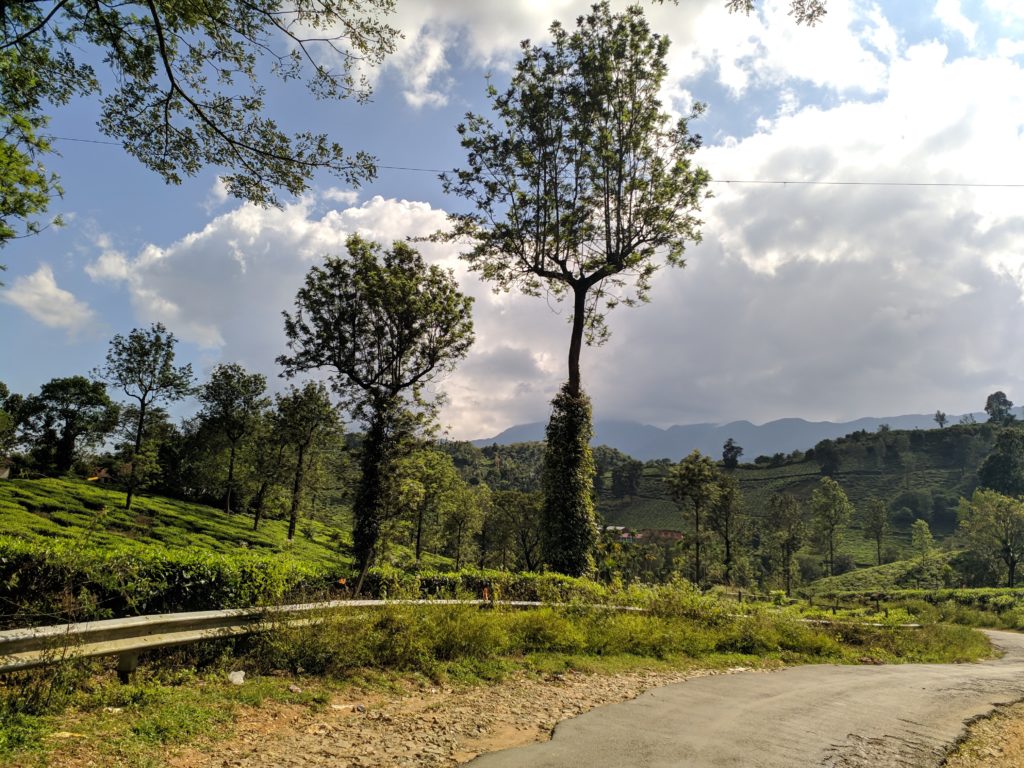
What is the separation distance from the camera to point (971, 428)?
134 meters

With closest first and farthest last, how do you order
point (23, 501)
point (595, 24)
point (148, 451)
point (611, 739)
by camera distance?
point (611, 739), point (595, 24), point (23, 501), point (148, 451)

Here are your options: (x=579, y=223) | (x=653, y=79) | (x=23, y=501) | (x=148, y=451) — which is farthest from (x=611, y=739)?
(x=148, y=451)

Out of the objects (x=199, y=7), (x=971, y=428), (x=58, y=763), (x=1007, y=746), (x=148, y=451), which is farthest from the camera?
(x=971, y=428)

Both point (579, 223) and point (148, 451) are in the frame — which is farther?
point (148, 451)

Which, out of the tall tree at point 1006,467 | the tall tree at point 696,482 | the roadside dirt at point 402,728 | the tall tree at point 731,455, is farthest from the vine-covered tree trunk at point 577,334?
the tall tree at point 731,455

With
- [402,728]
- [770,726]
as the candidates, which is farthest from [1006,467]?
[402,728]

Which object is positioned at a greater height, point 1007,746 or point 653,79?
point 653,79

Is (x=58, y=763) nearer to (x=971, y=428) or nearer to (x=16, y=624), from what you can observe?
(x=16, y=624)

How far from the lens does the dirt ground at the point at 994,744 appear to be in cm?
625

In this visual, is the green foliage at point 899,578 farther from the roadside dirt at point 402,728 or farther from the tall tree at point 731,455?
the tall tree at point 731,455

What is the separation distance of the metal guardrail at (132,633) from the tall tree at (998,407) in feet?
590

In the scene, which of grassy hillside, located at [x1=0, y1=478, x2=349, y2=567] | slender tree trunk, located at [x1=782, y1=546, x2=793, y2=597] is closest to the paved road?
grassy hillside, located at [x1=0, y1=478, x2=349, y2=567]

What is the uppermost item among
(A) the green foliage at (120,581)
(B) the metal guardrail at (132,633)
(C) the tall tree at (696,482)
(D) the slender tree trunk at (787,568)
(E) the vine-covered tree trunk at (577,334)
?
(E) the vine-covered tree trunk at (577,334)

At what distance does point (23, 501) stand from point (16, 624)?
38.7 metres
